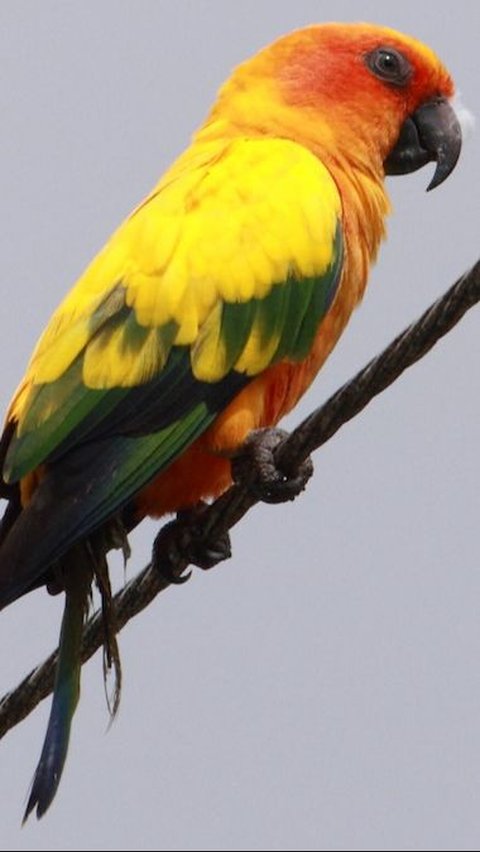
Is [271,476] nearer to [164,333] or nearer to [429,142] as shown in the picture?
[164,333]

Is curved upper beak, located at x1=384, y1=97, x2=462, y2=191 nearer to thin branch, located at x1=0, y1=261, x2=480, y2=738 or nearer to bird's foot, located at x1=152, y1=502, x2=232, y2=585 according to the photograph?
bird's foot, located at x1=152, y1=502, x2=232, y2=585

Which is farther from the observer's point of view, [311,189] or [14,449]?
[311,189]

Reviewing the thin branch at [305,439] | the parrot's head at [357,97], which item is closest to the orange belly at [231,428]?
the thin branch at [305,439]

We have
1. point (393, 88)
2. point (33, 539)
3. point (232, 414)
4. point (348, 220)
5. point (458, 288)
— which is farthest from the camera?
point (393, 88)

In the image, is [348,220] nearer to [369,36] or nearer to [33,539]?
[369,36]

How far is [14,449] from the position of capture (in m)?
4.86

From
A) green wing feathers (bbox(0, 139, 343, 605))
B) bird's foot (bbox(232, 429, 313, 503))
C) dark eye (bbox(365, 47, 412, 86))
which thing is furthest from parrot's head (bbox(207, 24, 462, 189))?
bird's foot (bbox(232, 429, 313, 503))

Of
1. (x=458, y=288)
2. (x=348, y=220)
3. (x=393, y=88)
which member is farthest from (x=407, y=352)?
(x=393, y=88)

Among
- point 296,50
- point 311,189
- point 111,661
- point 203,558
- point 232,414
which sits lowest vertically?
point 111,661

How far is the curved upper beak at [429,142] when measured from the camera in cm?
604

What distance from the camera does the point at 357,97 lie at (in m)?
5.89

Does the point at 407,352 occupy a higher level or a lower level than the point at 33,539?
higher

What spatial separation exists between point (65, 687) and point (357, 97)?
226 cm

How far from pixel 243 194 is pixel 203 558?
43.0 inches
